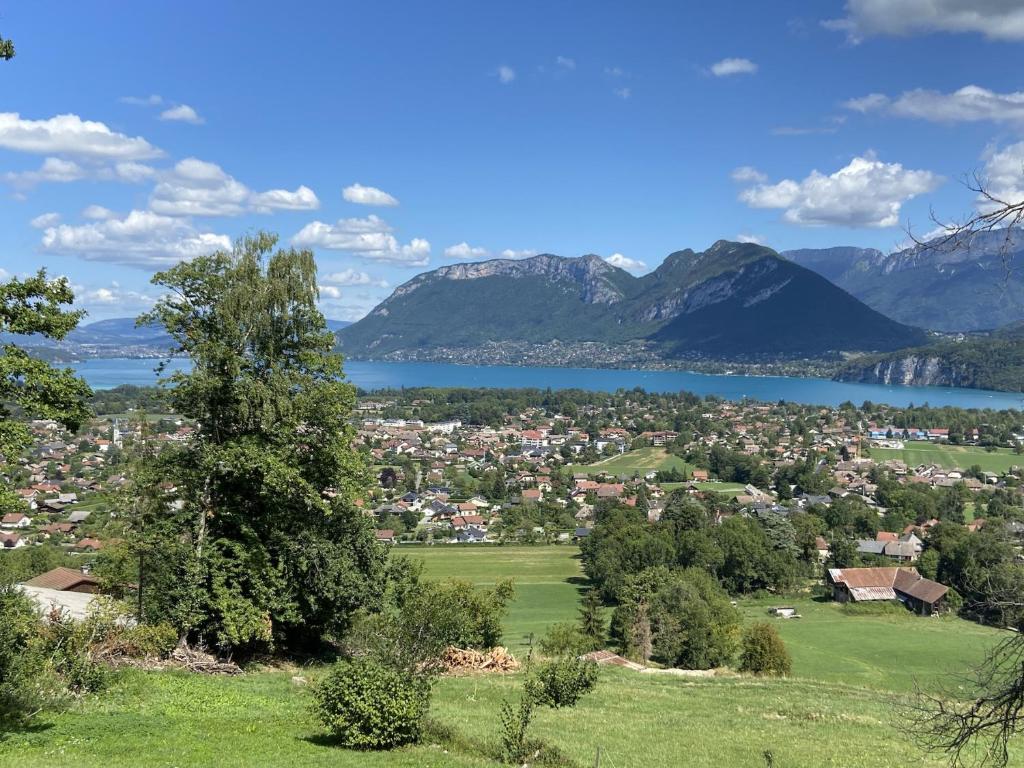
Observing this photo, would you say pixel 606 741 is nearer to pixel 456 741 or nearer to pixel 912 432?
pixel 456 741

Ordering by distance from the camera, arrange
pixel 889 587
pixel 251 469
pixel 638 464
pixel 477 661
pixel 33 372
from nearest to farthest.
A: pixel 33 372
pixel 251 469
pixel 477 661
pixel 889 587
pixel 638 464

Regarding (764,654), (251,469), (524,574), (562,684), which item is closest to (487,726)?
(562,684)

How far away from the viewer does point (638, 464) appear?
102m

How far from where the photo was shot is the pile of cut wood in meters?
16.4

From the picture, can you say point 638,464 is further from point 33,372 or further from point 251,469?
point 33,372

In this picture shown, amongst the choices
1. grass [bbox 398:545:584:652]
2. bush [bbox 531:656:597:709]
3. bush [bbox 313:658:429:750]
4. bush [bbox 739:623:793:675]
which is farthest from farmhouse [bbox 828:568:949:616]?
bush [bbox 313:658:429:750]

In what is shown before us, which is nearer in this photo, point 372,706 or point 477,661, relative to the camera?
point 372,706

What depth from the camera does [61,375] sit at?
862 cm

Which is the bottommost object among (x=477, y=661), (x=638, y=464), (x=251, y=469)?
(x=638, y=464)

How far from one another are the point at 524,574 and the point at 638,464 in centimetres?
5569

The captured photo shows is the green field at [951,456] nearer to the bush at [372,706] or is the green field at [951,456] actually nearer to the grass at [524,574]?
the grass at [524,574]

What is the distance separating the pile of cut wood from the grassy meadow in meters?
0.92

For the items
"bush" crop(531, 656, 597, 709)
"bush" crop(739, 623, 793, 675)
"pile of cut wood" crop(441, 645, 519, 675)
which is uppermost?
"bush" crop(531, 656, 597, 709)

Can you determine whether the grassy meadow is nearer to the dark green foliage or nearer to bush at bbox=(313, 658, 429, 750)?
bush at bbox=(313, 658, 429, 750)
